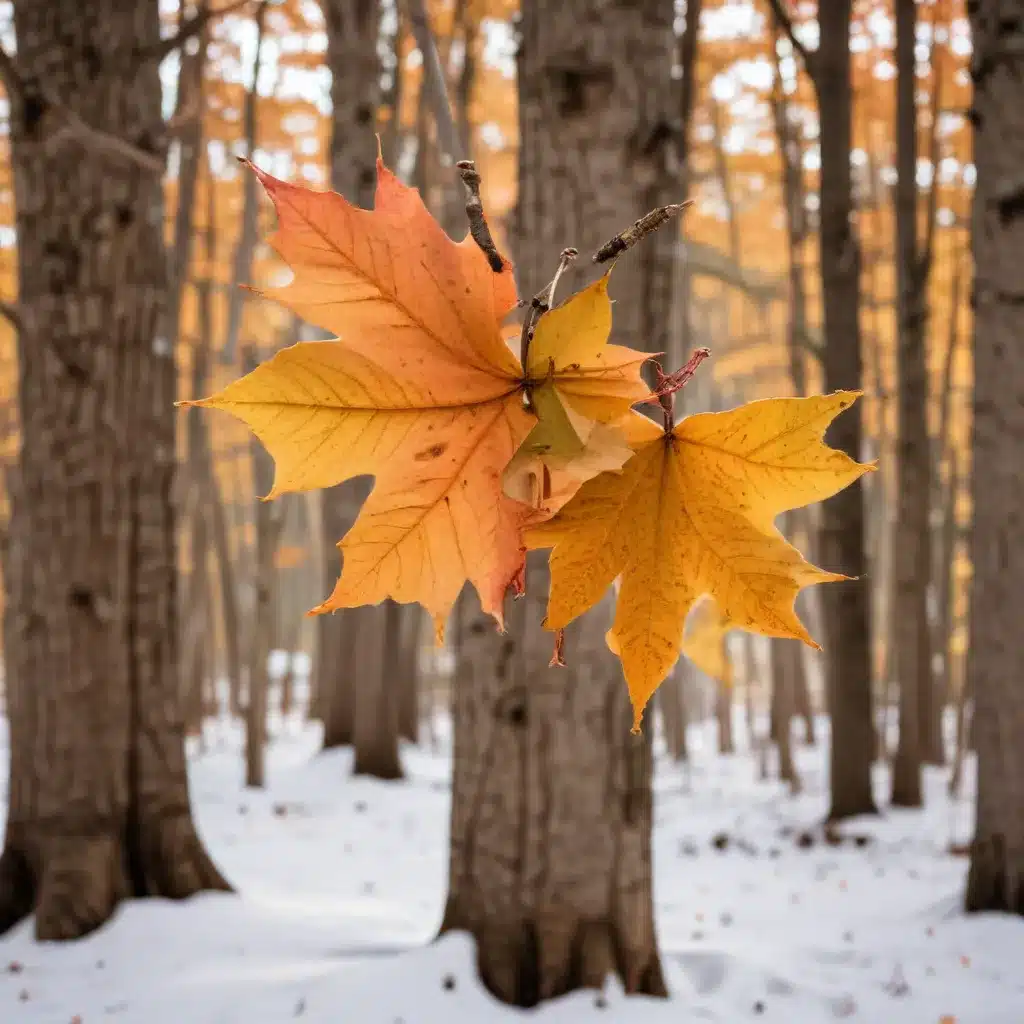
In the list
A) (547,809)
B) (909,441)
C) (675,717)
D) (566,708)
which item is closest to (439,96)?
(566,708)

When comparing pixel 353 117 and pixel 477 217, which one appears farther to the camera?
pixel 353 117

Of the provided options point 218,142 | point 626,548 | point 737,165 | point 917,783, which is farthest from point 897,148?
point 626,548

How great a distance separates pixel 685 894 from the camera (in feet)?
17.1

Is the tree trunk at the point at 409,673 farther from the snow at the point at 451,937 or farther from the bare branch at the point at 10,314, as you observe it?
the bare branch at the point at 10,314

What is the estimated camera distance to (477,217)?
1.20 ft

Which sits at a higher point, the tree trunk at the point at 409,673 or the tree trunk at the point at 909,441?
the tree trunk at the point at 909,441

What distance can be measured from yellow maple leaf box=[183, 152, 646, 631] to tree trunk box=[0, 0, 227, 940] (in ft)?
10.8

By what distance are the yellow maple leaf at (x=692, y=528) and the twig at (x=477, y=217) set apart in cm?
9

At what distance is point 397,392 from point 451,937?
2.75 metres

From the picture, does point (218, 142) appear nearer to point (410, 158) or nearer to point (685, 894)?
point (410, 158)

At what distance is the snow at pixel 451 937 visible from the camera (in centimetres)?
277

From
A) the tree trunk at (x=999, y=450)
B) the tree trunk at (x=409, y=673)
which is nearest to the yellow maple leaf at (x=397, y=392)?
the tree trunk at (x=999, y=450)

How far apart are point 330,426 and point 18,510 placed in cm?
353

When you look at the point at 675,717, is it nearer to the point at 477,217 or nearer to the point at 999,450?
the point at 999,450
